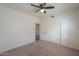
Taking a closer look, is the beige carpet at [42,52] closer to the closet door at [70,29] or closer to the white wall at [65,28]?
the closet door at [70,29]

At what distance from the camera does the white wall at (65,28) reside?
14.2 ft

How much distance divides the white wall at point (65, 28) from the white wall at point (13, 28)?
2.01m

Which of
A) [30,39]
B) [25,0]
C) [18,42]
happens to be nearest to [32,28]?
[30,39]

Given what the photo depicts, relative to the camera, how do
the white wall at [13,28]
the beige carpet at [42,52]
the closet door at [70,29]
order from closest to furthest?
the beige carpet at [42,52], the white wall at [13,28], the closet door at [70,29]

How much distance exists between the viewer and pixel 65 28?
504 centimetres

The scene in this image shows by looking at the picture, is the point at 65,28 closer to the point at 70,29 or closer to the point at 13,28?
the point at 70,29

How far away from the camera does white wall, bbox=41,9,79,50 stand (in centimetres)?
434

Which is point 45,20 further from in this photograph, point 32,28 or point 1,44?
point 1,44

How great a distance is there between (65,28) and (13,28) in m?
3.65

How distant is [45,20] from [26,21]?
227cm

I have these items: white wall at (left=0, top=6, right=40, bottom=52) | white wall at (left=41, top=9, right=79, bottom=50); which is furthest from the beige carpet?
Result: white wall at (left=41, top=9, right=79, bottom=50)

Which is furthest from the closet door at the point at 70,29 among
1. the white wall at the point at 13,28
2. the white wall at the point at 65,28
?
the white wall at the point at 13,28

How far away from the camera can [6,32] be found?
393 cm

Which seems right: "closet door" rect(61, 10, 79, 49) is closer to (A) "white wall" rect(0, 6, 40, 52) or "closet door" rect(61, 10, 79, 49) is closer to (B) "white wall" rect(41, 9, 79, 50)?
(B) "white wall" rect(41, 9, 79, 50)
